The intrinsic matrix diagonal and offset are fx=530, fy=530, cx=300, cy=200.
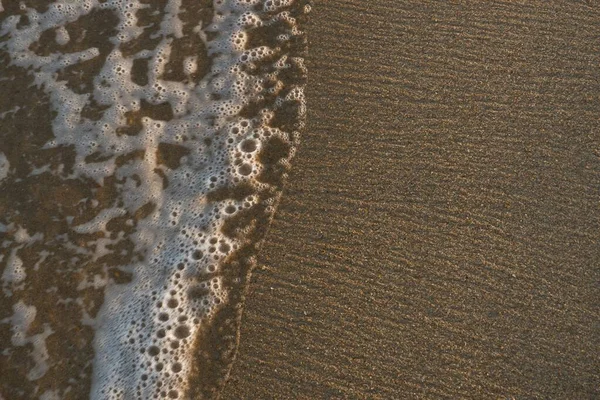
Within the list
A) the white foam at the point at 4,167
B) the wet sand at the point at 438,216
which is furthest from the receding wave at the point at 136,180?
the wet sand at the point at 438,216

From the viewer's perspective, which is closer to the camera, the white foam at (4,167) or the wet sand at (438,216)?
the wet sand at (438,216)

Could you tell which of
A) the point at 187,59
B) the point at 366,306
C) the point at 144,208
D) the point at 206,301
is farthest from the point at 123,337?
the point at 187,59

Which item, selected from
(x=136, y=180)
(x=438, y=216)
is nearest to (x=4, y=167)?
(x=136, y=180)

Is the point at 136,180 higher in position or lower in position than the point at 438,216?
lower

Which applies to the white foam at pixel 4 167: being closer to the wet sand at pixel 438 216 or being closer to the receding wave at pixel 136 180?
the receding wave at pixel 136 180

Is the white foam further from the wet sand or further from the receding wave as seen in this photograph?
the wet sand

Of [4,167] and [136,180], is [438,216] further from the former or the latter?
[4,167]

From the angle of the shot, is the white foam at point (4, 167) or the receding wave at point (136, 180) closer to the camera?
the receding wave at point (136, 180)
